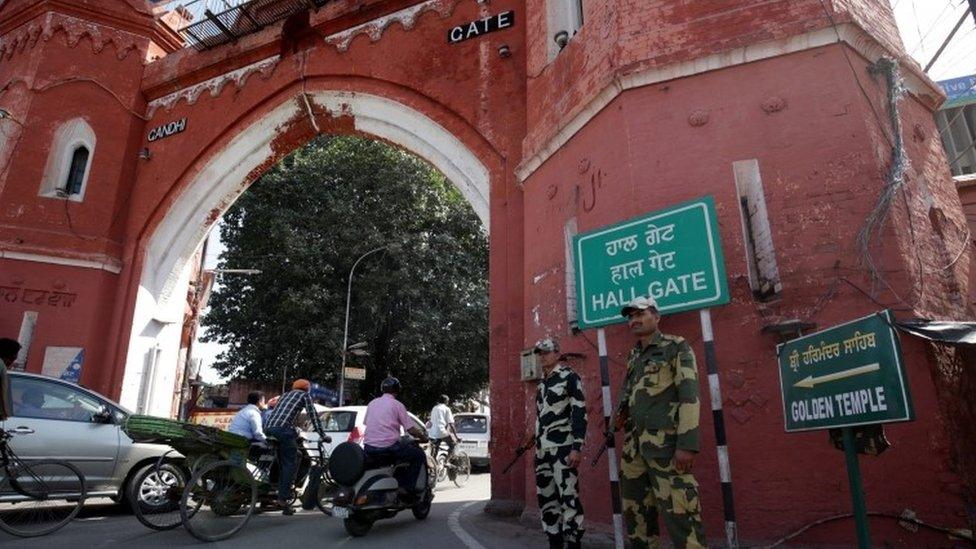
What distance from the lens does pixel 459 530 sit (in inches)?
240

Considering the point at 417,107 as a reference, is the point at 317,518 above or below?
below

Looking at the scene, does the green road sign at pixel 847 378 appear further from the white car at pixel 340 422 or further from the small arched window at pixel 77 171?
the small arched window at pixel 77 171

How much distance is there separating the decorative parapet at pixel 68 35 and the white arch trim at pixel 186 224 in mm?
3690

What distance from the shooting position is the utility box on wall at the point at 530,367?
22.4 feet

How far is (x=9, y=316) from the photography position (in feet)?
35.8

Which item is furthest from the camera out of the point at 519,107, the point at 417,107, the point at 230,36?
the point at 230,36

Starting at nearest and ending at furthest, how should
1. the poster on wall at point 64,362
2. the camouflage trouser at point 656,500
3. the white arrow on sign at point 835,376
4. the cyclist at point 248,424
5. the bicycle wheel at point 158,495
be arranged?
the white arrow on sign at point 835,376 → the camouflage trouser at point 656,500 → the bicycle wheel at point 158,495 → the cyclist at point 248,424 → the poster on wall at point 64,362

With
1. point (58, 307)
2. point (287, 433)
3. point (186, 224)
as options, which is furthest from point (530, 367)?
point (58, 307)

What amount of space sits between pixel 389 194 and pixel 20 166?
11219 millimetres

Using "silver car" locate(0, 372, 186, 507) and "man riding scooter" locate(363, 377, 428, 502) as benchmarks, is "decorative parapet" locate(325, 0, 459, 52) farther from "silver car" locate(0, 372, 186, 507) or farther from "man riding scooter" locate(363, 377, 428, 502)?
"silver car" locate(0, 372, 186, 507)

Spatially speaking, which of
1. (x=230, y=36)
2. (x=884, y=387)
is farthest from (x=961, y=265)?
(x=230, y=36)

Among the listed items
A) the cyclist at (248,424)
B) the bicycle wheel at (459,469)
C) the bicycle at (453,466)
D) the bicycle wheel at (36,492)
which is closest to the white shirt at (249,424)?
the cyclist at (248,424)

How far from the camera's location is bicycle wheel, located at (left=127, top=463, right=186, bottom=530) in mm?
5723

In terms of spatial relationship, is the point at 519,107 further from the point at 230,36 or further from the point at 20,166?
the point at 20,166
